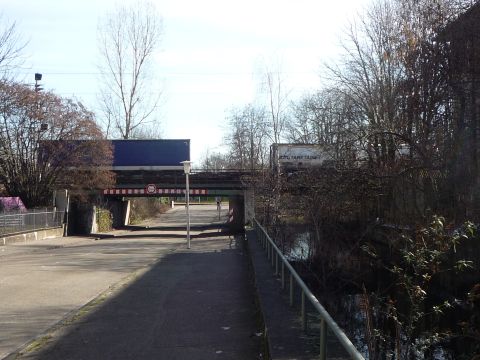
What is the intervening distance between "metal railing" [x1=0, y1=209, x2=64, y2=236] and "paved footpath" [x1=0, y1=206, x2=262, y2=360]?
1164 cm

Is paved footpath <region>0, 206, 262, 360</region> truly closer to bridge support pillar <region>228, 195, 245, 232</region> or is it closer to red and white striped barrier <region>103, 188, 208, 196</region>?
red and white striped barrier <region>103, 188, 208, 196</region>

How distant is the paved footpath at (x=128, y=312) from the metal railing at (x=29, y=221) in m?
11.6

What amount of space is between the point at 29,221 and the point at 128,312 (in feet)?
80.0

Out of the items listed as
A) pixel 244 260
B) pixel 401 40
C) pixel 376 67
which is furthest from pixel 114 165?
pixel 401 40

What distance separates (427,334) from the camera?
6207mm

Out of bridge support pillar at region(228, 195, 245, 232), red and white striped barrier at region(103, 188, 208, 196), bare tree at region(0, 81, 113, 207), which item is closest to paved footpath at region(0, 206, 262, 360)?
bare tree at region(0, 81, 113, 207)

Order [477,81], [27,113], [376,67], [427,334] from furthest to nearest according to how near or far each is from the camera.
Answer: [27,113] < [376,67] < [477,81] < [427,334]

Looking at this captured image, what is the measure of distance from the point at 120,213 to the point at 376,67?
34.0 m

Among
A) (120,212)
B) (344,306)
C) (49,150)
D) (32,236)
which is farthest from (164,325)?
(120,212)

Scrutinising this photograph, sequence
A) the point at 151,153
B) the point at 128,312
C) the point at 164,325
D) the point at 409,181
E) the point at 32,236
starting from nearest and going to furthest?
the point at 164,325 → the point at 128,312 → the point at 409,181 → the point at 32,236 → the point at 151,153

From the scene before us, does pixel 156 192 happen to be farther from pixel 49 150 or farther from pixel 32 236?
pixel 32 236

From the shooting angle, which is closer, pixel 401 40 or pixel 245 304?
pixel 245 304

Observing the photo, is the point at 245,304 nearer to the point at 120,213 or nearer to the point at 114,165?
the point at 114,165

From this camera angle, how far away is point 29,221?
1254 inches
